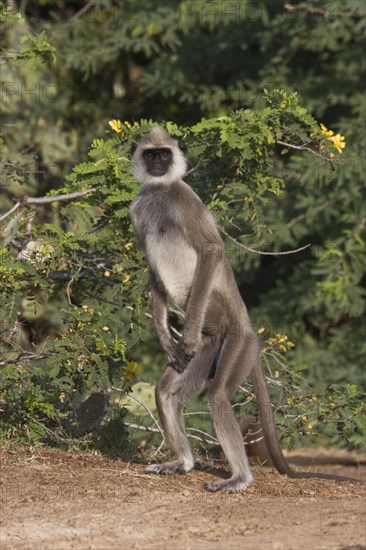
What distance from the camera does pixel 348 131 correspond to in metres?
11.0

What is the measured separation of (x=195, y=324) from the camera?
18.6 feet

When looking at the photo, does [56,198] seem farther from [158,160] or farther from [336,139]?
[336,139]

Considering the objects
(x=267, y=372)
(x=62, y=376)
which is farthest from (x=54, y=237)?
(x=267, y=372)

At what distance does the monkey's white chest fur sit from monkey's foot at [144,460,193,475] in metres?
0.86

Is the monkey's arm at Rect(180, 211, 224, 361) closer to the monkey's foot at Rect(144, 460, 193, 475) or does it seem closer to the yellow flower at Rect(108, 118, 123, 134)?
the monkey's foot at Rect(144, 460, 193, 475)

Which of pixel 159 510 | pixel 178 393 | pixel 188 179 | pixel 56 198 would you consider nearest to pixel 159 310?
pixel 178 393

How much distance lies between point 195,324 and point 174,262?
0.39 metres

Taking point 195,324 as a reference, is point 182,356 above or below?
below

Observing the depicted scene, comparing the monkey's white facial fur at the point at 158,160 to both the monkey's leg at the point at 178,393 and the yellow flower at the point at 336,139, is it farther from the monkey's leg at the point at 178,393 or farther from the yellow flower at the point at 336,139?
the yellow flower at the point at 336,139

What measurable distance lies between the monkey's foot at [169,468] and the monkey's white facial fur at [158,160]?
152 cm

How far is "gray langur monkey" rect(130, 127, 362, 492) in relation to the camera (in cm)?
558

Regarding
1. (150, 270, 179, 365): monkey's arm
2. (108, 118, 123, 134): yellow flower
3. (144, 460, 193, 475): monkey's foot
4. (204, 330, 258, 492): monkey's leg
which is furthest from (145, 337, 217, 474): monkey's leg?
(108, 118, 123, 134): yellow flower

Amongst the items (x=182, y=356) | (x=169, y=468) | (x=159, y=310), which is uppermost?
(x=159, y=310)

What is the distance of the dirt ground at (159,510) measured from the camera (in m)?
4.67
